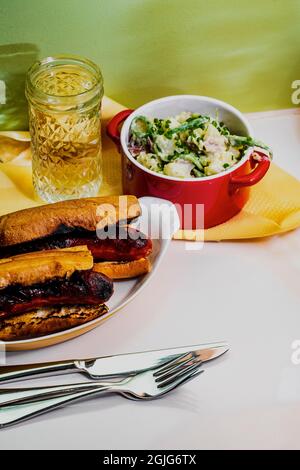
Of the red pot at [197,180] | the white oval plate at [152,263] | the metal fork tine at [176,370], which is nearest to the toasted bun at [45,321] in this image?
A: the white oval plate at [152,263]

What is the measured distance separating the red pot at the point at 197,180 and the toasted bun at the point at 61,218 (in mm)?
94

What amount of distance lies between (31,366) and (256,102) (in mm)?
681

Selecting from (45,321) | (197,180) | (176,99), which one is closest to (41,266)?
(45,321)

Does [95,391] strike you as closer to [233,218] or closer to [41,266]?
[41,266]

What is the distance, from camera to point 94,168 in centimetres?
121

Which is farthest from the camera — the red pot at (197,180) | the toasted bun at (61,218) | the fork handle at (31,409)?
the red pot at (197,180)

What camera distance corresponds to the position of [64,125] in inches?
44.8

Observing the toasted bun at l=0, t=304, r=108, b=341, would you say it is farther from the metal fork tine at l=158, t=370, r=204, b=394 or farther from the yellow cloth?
the yellow cloth

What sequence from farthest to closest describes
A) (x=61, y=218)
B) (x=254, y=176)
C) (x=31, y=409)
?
(x=254, y=176) < (x=61, y=218) < (x=31, y=409)

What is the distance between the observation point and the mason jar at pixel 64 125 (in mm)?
1122

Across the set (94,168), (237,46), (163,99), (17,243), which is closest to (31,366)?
(17,243)

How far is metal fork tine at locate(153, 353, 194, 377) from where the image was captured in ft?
3.10

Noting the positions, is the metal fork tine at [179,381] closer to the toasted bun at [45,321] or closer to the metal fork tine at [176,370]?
the metal fork tine at [176,370]

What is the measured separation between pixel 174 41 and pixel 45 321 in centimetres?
55
